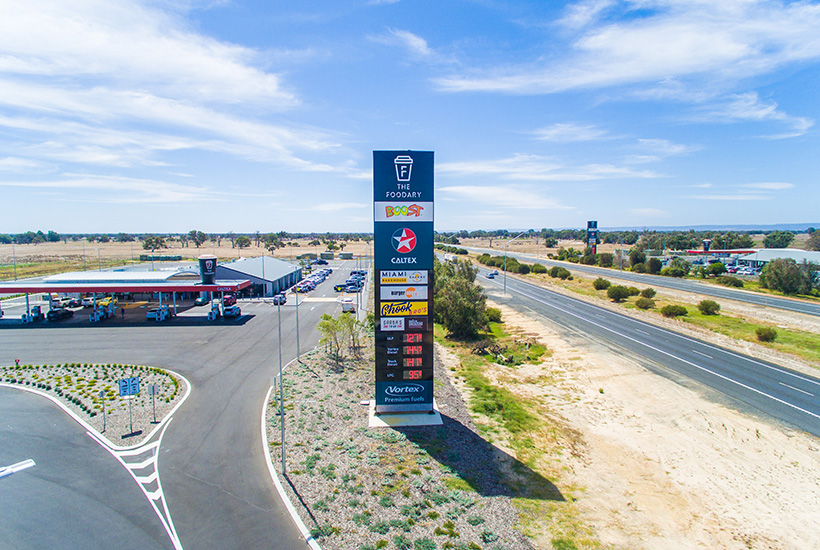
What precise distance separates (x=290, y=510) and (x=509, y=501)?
9303mm

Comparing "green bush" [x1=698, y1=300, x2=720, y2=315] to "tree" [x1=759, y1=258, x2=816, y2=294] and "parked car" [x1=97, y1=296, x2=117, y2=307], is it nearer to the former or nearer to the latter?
"tree" [x1=759, y1=258, x2=816, y2=294]

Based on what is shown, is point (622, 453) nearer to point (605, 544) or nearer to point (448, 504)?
point (605, 544)

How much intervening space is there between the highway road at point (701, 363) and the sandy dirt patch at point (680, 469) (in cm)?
300

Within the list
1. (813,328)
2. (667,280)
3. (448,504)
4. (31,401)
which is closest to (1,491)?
(31,401)

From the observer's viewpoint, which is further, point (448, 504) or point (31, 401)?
point (31, 401)

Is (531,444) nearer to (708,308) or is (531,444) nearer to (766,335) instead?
(766,335)

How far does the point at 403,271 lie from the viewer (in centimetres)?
2464

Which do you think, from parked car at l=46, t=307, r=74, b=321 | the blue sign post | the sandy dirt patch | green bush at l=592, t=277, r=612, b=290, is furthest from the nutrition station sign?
green bush at l=592, t=277, r=612, b=290

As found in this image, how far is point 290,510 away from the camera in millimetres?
16281

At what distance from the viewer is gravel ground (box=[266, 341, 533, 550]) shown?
15211 mm

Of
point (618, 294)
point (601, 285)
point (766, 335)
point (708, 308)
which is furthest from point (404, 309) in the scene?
point (601, 285)

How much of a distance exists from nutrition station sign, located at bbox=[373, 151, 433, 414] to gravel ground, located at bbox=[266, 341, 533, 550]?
3.40 m

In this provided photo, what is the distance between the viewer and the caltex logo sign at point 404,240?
24.4 meters

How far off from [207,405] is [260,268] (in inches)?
1999
